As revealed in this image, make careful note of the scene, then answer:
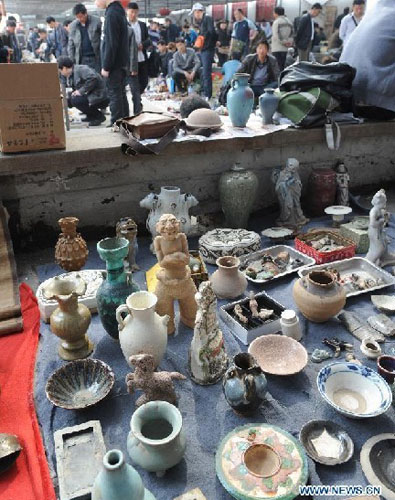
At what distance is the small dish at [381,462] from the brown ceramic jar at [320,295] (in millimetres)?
821

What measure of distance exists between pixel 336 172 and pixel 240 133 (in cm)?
110

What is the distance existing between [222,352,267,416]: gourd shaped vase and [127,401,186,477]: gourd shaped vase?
300 millimetres

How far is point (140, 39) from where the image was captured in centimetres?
→ 784

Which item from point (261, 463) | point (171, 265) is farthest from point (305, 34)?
point (261, 463)

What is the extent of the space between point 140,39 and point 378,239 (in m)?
6.36

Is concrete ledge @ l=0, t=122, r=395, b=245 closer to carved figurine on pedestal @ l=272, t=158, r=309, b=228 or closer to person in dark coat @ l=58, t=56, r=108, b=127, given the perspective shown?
carved figurine on pedestal @ l=272, t=158, r=309, b=228

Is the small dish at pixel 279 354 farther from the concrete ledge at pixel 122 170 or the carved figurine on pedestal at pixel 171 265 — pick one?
the concrete ledge at pixel 122 170

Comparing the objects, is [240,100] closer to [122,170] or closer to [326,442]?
[122,170]

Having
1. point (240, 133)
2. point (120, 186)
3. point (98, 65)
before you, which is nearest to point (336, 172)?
point (240, 133)

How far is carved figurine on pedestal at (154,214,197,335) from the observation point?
242 cm

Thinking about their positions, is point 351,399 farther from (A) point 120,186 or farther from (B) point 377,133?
(B) point 377,133

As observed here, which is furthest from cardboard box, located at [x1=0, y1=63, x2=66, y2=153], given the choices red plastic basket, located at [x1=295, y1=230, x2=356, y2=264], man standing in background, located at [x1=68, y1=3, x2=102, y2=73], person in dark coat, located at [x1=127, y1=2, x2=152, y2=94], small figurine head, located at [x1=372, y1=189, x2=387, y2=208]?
person in dark coat, located at [x1=127, y1=2, x2=152, y2=94]

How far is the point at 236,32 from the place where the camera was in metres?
9.11

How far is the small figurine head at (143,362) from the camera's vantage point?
75.3 inches
